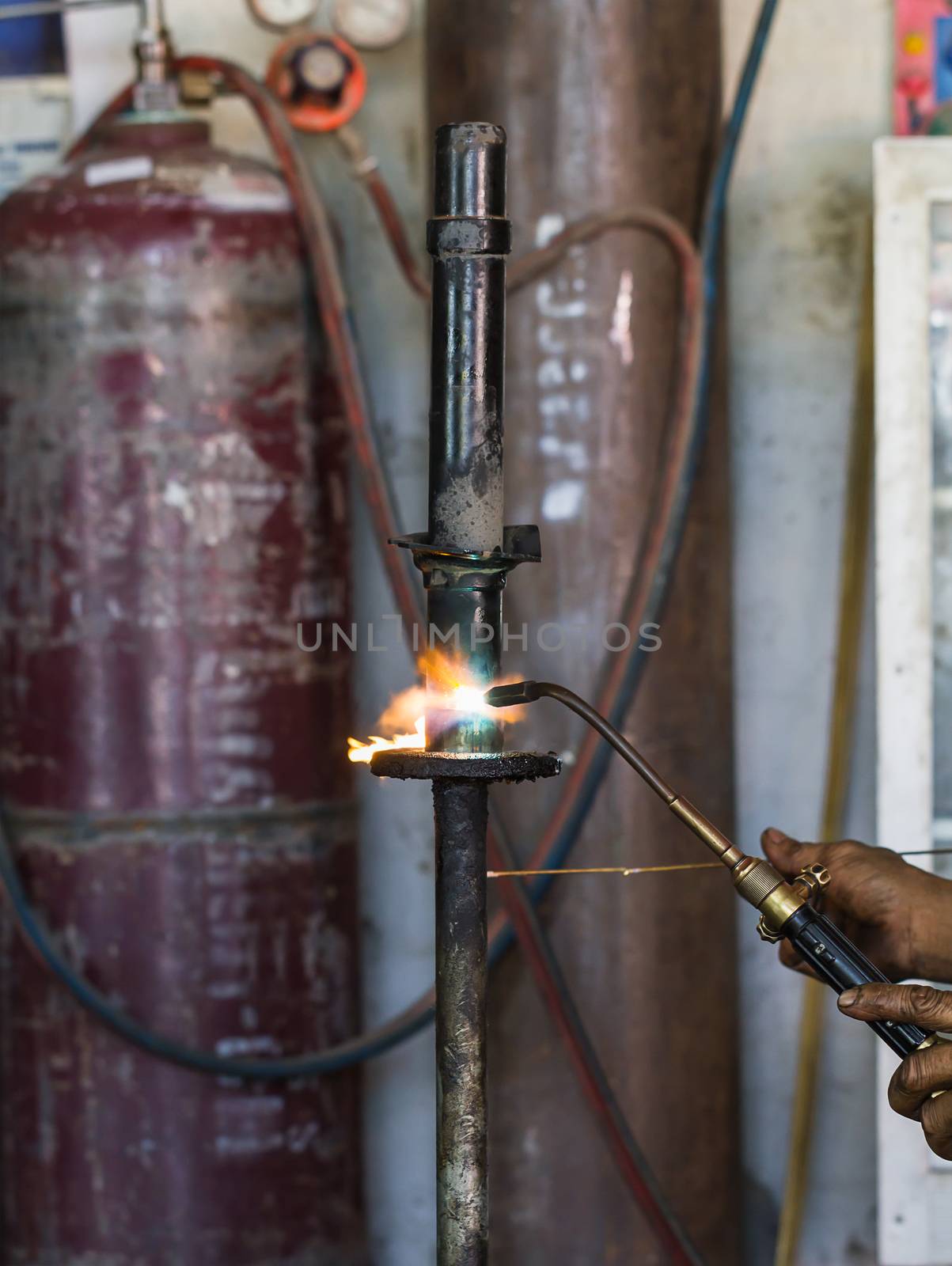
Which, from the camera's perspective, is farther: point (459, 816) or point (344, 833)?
point (344, 833)

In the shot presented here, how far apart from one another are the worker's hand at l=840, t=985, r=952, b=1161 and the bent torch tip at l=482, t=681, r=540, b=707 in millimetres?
227

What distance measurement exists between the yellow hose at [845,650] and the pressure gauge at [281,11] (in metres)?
0.65

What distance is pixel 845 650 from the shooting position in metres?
1.57

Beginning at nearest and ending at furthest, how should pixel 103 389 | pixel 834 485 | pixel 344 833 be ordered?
1. pixel 103 389
2. pixel 344 833
3. pixel 834 485

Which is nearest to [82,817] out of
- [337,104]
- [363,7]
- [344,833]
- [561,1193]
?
[344,833]

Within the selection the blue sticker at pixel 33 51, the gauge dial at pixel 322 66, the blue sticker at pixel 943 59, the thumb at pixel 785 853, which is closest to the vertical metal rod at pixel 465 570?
the thumb at pixel 785 853

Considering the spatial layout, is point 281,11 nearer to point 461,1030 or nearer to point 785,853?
point 785,853

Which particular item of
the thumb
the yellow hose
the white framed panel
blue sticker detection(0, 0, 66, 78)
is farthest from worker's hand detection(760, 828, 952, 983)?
blue sticker detection(0, 0, 66, 78)

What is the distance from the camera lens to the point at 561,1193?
144 centimetres

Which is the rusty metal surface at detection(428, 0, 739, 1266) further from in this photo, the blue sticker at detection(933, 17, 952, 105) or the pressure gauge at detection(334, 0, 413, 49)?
the blue sticker at detection(933, 17, 952, 105)

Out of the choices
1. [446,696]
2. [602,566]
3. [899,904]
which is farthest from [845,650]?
[446,696]

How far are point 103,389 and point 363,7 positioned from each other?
514 mm

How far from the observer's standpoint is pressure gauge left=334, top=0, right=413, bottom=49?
152 centimetres

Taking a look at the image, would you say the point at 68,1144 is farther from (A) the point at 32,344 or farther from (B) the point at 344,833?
(A) the point at 32,344
